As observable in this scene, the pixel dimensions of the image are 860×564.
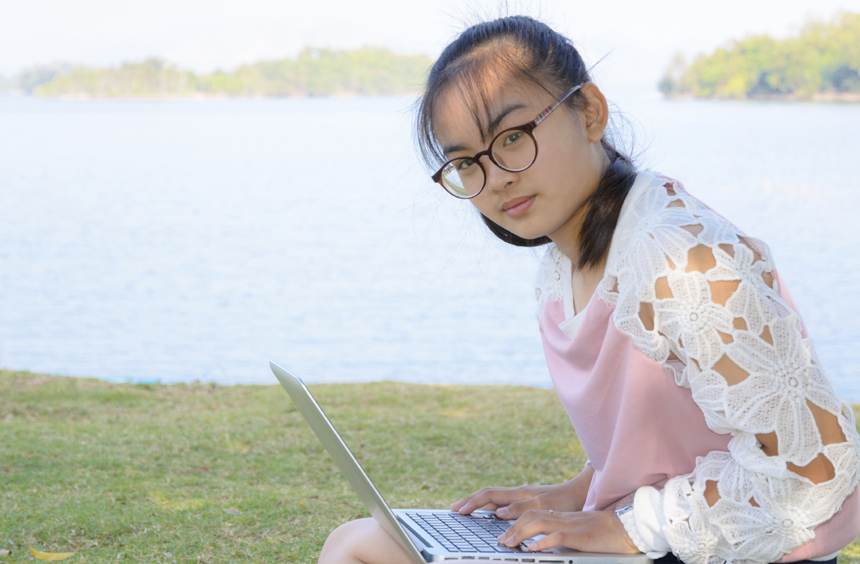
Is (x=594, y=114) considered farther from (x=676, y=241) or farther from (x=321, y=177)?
(x=321, y=177)

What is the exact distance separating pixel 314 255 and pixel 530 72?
1783 centimetres

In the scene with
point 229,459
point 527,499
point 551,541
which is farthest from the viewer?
point 229,459

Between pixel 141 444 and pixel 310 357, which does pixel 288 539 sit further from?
pixel 310 357

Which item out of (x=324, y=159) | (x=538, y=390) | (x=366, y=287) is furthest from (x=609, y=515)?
(x=324, y=159)

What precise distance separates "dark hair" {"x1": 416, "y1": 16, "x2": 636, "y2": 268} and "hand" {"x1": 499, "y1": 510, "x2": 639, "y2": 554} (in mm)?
466

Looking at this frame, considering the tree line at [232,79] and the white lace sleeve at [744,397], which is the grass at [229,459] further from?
the tree line at [232,79]

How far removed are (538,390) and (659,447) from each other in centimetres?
427

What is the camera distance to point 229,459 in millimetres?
4227

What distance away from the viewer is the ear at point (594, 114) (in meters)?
1.63

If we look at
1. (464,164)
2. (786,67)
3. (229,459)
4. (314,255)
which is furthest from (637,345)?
(786,67)

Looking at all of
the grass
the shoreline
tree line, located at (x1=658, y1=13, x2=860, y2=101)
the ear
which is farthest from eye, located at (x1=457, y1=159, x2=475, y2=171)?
the shoreline

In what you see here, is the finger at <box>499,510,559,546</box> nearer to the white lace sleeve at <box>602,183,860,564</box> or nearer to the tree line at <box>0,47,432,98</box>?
the white lace sleeve at <box>602,183,860,564</box>

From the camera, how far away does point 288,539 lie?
9.57 feet

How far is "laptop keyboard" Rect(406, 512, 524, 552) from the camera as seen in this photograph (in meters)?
1.52
